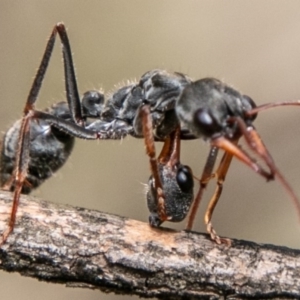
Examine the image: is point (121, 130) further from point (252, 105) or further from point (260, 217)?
point (260, 217)

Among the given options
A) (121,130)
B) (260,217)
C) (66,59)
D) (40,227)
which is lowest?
(260,217)

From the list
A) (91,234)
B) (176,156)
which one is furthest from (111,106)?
(91,234)

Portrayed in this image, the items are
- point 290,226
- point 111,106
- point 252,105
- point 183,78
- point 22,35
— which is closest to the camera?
point 252,105

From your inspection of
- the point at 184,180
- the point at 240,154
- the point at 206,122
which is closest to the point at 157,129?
the point at 184,180

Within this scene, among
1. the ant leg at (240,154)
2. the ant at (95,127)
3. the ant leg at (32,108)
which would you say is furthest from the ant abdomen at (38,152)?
the ant leg at (240,154)

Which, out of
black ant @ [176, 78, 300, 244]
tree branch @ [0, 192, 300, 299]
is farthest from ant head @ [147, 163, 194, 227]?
tree branch @ [0, 192, 300, 299]

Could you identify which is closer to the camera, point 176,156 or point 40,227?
point 40,227

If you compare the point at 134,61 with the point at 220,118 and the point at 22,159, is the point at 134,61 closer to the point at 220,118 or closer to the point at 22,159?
the point at 22,159

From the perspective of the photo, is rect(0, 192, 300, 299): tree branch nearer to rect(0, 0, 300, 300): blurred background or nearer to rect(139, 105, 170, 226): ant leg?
rect(139, 105, 170, 226): ant leg

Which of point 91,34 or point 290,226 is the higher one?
point 91,34
